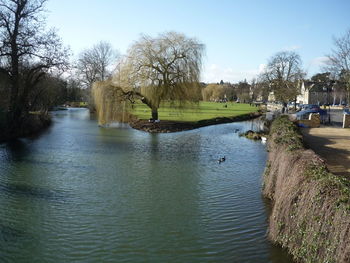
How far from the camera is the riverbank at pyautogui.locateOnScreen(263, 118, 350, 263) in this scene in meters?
6.00

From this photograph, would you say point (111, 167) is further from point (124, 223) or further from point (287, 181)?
point (287, 181)

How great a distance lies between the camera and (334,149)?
18156mm

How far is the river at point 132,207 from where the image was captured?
340 inches

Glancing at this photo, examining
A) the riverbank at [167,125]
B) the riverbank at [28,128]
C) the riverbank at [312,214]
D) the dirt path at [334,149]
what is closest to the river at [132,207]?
the riverbank at [312,214]

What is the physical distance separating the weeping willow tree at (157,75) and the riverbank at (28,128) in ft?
21.9

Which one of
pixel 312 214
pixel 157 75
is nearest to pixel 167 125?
pixel 157 75

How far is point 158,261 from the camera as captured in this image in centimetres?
819

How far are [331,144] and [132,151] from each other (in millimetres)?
12886

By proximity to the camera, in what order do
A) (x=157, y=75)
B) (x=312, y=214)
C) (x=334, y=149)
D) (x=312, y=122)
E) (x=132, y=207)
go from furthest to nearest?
(x=157, y=75) → (x=312, y=122) → (x=334, y=149) → (x=132, y=207) → (x=312, y=214)

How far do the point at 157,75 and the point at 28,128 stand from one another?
14.0 metres

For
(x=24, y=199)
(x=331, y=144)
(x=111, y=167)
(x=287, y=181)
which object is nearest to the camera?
(x=287, y=181)

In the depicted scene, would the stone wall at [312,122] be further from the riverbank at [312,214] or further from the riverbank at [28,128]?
the riverbank at [28,128]

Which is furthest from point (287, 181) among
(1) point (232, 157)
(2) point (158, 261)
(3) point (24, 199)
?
(1) point (232, 157)

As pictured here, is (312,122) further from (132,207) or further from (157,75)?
(132,207)
